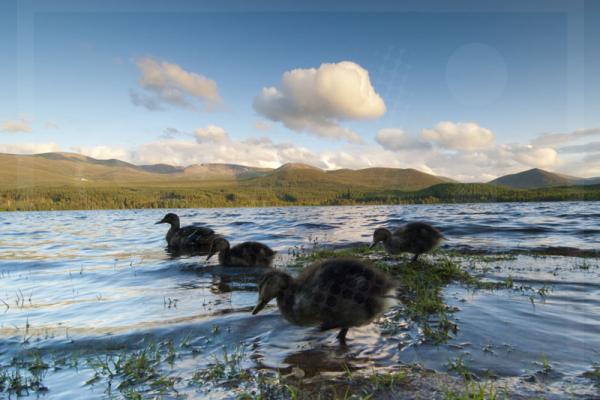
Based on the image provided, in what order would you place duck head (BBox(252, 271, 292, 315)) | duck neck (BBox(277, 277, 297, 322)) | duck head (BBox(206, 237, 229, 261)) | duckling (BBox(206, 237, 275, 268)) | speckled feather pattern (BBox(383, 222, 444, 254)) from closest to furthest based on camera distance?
duck neck (BBox(277, 277, 297, 322)) → duck head (BBox(252, 271, 292, 315)) → speckled feather pattern (BBox(383, 222, 444, 254)) → duckling (BBox(206, 237, 275, 268)) → duck head (BBox(206, 237, 229, 261))

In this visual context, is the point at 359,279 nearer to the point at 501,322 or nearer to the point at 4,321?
the point at 501,322

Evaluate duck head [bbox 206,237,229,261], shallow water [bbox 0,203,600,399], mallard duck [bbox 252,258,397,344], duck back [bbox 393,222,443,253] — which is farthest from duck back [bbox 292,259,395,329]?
duck head [bbox 206,237,229,261]

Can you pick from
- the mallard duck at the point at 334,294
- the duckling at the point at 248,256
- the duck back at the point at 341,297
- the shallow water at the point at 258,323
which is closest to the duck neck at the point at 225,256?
the duckling at the point at 248,256

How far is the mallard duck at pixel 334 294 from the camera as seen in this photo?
5438 mm

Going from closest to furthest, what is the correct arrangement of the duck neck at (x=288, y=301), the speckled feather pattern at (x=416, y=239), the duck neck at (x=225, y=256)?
the duck neck at (x=288, y=301) < the speckled feather pattern at (x=416, y=239) < the duck neck at (x=225, y=256)

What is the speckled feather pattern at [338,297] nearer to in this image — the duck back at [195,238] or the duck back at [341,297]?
the duck back at [341,297]

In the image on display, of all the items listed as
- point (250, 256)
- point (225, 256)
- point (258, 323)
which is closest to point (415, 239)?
point (250, 256)

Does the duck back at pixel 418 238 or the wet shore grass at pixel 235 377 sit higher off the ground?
the duck back at pixel 418 238

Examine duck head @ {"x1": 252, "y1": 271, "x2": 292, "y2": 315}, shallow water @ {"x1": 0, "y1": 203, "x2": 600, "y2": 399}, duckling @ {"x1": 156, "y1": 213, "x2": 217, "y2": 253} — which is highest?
duck head @ {"x1": 252, "y1": 271, "x2": 292, "y2": 315}

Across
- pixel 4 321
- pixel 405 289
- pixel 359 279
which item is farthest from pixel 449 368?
pixel 4 321

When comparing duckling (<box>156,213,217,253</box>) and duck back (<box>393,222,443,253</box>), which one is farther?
duckling (<box>156,213,217,253</box>)

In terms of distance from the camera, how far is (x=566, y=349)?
197 inches

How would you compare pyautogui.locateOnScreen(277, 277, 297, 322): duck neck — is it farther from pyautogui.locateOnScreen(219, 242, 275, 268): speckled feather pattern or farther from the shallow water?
pyautogui.locateOnScreen(219, 242, 275, 268): speckled feather pattern

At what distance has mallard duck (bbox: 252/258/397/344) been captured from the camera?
5438mm
